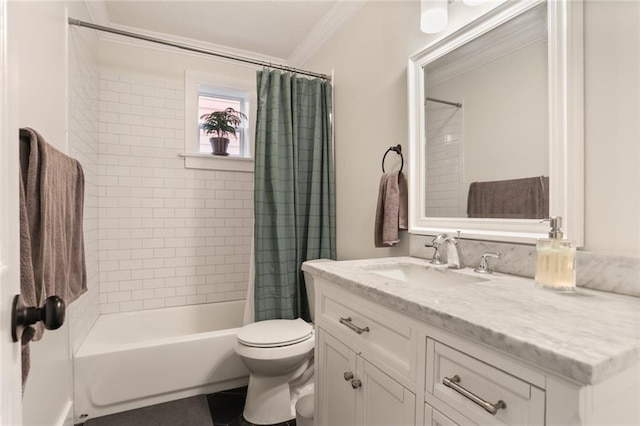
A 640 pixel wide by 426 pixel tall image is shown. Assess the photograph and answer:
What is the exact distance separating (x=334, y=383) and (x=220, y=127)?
2.23 metres

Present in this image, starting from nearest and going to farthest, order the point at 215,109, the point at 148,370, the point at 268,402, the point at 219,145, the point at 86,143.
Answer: the point at 268,402 → the point at 148,370 → the point at 86,143 → the point at 219,145 → the point at 215,109

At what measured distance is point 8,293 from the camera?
484 mm

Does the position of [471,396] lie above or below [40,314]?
below

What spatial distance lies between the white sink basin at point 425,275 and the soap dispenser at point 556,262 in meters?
0.21

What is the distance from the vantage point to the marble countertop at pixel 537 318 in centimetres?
52

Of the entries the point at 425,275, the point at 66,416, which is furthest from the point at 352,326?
the point at 66,416

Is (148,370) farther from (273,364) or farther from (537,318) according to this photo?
(537,318)

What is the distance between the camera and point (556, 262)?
2.95ft

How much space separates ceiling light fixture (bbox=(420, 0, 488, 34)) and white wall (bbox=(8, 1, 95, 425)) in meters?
1.45

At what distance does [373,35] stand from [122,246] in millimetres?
2308

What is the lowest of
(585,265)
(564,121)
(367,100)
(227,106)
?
(585,265)

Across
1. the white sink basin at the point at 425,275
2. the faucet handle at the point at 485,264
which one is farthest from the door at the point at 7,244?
the faucet handle at the point at 485,264

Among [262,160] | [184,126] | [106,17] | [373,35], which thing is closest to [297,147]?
[262,160]

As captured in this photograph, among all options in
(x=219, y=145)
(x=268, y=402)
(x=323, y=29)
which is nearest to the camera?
(x=268, y=402)
